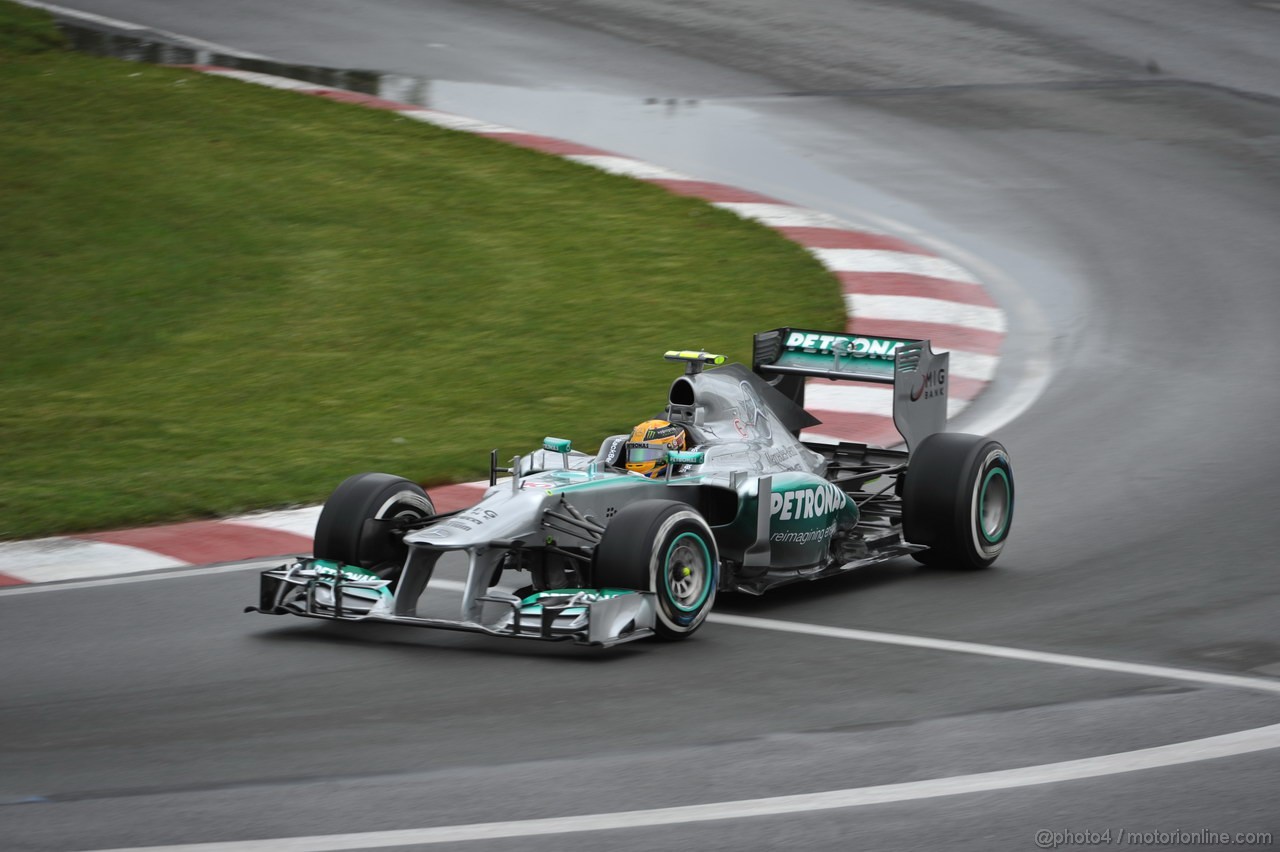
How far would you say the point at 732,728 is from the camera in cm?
670

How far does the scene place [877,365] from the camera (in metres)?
9.89

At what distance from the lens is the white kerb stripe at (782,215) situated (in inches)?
675

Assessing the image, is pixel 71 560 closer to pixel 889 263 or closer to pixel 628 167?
pixel 889 263

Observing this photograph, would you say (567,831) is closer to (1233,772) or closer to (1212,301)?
(1233,772)

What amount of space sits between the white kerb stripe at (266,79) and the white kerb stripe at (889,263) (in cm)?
762

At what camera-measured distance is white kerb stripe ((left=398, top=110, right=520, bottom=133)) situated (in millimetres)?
19734

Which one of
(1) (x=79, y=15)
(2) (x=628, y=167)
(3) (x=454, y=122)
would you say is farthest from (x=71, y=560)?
(1) (x=79, y=15)

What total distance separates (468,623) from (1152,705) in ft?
9.46

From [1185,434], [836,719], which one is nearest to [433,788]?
[836,719]

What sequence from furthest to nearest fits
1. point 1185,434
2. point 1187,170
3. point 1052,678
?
point 1187,170
point 1185,434
point 1052,678

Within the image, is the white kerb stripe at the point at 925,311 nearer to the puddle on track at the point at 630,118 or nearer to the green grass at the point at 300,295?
the green grass at the point at 300,295

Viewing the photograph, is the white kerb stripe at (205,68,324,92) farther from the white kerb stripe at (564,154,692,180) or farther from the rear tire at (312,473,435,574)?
the rear tire at (312,473,435,574)

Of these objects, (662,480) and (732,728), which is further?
(662,480)

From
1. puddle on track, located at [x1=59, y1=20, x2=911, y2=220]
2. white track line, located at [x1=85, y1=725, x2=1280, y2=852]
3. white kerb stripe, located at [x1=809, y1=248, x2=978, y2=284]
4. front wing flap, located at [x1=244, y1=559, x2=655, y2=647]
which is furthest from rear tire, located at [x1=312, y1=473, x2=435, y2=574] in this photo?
puddle on track, located at [x1=59, y1=20, x2=911, y2=220]
